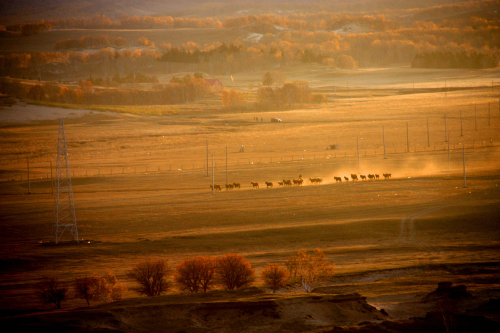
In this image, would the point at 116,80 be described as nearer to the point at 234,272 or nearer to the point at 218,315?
the point at 234,272

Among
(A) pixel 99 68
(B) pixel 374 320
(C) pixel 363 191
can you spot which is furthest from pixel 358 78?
(B) pixel 374 320

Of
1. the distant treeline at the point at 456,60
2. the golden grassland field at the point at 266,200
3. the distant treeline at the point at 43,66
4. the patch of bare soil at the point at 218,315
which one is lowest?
the patch of bare soil at the point at 218,315

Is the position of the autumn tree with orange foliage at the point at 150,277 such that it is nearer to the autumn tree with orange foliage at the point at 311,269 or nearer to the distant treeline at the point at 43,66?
the autumn tree with orange foliage at the point at 311,269

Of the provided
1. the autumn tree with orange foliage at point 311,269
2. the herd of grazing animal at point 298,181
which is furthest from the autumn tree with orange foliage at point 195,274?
the herd of grazing animal at point 298,181

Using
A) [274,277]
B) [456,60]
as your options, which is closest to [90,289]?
[274,277]

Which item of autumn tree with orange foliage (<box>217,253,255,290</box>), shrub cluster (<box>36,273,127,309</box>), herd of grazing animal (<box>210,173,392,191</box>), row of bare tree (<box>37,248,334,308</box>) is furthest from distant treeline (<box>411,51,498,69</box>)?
shrub cluster (<box>36,273,127,309</box>)

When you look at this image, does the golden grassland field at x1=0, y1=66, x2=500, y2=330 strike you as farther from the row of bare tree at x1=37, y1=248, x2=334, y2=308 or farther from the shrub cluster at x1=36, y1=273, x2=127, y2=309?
the row of bare tree at x1=37, y1=248, x2=334, y2=308

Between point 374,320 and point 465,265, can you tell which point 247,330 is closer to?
point 374,320
